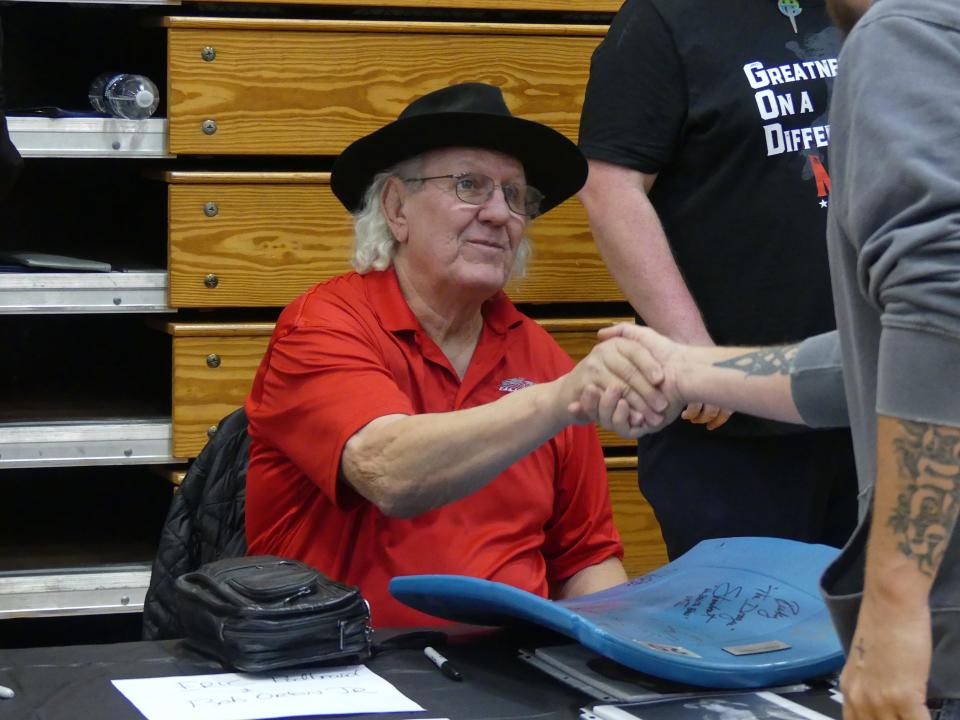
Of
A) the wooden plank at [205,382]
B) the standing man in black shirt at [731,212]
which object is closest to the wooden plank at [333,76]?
the wooden plank at [205,382]

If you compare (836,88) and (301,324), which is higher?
(836,88)

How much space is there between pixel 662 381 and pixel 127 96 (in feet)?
5.92

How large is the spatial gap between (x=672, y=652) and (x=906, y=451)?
53 cm

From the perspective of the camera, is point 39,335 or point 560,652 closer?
point 560,652

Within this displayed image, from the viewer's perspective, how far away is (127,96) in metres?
3.19

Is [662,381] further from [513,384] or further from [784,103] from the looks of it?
[784,103]

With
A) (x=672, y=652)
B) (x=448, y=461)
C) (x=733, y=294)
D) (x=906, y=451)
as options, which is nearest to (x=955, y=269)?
(x=906, y=451)

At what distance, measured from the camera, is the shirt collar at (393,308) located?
2305mm

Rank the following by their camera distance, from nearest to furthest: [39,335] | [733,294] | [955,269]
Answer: [955,269] < [733,294] < [39,335]

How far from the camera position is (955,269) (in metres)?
1.13

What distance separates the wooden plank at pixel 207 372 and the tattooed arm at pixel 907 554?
2.26 meters

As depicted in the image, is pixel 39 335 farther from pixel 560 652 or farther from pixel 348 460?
pixel 560 652

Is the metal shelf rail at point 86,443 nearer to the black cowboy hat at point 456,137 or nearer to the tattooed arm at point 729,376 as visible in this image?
the black cowboy hat at point 456,137

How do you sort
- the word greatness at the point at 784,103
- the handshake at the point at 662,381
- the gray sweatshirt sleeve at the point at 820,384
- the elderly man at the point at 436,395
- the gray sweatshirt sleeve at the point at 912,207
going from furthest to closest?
the word greatness at the point at 784,103, the elderly man at the point at 436,395, the handshake at the point at 662,381, the gray sweatshirt sleeve at the point at 820,384, the gray sweatshirt sleeve at the point at 912,207
